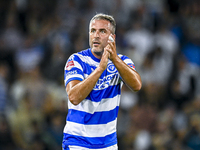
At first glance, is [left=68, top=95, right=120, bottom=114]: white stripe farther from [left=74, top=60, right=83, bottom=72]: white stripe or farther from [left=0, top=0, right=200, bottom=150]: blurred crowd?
[left=0, top=0, right=200, bottom=150]: blurred crowd

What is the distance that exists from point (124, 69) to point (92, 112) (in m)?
0.65

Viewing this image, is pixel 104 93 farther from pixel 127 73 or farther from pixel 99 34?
pixel 99 34

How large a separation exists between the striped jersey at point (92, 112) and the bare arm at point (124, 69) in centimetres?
33

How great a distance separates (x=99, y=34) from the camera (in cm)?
416

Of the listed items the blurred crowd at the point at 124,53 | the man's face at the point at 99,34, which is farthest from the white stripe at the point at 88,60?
the blurred crowd at the point at 124,53

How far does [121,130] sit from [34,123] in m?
2.13

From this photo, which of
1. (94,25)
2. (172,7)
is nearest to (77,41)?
(172,7)

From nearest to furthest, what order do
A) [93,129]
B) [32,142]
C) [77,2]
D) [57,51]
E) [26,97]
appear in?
[93,129] → [32,142] → [26,97] → [57,51] → [77,2]

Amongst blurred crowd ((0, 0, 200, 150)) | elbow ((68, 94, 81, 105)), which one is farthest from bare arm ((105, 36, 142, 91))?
blurred crowd ((0, 0, 200, 150))

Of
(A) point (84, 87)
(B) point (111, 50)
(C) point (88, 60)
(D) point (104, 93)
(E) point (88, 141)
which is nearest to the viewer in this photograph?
(A) point (84, 87)

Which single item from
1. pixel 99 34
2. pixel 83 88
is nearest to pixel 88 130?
pixel 83 88

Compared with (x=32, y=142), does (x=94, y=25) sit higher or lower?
higher

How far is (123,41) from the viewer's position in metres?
9.69

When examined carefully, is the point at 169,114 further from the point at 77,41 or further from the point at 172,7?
the point at 172,7
